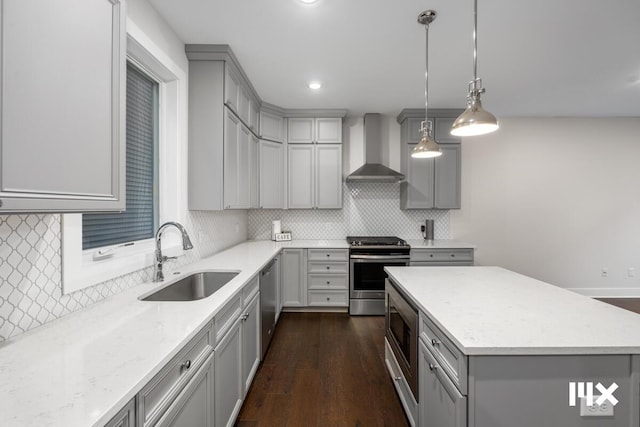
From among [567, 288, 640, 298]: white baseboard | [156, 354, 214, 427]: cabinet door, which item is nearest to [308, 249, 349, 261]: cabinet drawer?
[156, 354, 214, 427]: cabinet door

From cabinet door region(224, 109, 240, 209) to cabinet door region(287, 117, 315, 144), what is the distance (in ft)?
4.01

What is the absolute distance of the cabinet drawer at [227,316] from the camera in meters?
1.40

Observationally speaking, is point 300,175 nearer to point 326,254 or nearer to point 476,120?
point 326,254

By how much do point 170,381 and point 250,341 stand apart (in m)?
1.12

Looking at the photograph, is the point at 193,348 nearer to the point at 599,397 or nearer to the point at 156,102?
the point at 599,397

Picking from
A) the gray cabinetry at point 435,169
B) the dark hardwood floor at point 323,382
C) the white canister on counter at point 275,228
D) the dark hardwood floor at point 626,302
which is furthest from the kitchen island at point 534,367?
the dark hardwood floor at point 626,302

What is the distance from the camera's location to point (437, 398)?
1.23m

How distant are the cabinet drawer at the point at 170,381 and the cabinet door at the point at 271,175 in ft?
8.46

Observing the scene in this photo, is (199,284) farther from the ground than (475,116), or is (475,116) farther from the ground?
(475,116)

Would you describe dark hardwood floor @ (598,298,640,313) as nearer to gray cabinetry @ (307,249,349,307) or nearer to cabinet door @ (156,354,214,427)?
gray cabinetry @ (307,249,349,307)

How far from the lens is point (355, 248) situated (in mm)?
3492

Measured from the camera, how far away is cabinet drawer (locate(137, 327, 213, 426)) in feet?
2.72

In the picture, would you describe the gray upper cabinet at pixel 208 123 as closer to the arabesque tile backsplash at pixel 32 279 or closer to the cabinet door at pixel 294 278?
the arabesque tile backsplash at pixel 32 279

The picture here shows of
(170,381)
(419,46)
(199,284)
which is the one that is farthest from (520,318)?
(419,46)
